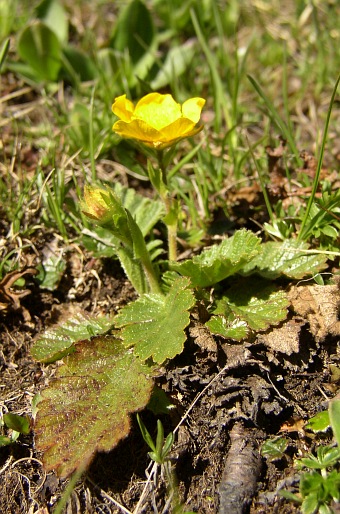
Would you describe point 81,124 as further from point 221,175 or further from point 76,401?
point 76,401

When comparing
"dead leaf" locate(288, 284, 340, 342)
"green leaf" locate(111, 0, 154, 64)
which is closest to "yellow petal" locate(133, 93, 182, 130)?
"dead leaf" locate(288, 284, 340, 342)

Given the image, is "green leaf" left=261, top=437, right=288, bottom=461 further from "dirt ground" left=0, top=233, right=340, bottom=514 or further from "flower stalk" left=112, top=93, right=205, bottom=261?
"flower stalk" left=112, top=93, right=205, bottom=261

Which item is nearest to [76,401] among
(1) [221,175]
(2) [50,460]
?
(2) [50,460]

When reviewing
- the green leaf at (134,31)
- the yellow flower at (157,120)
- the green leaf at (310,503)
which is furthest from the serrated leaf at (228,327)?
the green leaf at (134,31)

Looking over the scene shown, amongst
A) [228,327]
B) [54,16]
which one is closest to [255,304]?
[228,327]

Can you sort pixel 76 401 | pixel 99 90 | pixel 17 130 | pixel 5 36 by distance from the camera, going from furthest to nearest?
pixel 5 36
pixel 99 90
pixel 17 130
pixel 76 401

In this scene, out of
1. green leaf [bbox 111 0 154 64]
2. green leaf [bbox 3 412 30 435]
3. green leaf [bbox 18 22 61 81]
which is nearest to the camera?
green leaf [bbox 3 412 30 435]

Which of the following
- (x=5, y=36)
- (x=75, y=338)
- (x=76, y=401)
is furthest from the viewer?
(x=5, y=36)
